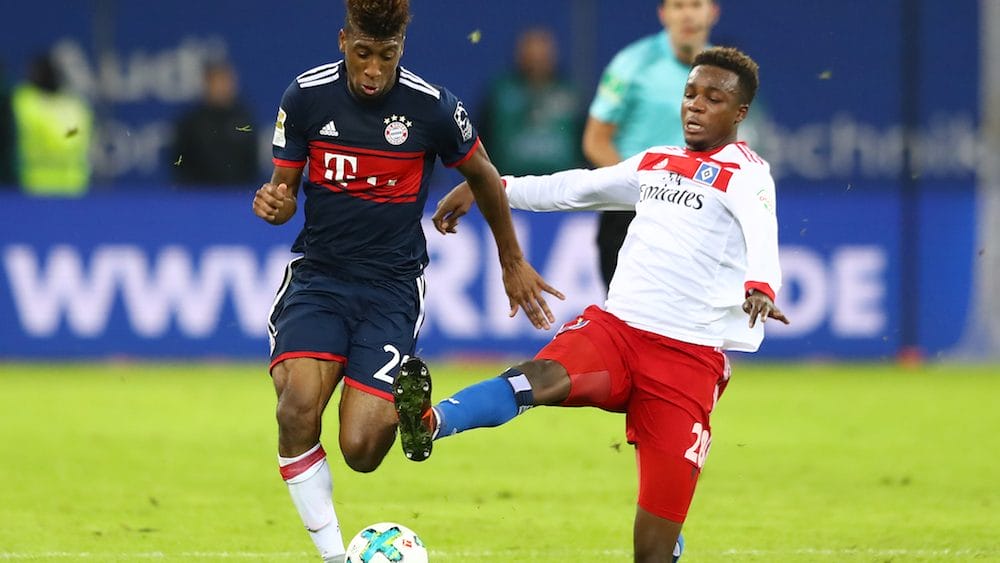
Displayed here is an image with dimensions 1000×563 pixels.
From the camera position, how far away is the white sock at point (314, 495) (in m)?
6.19

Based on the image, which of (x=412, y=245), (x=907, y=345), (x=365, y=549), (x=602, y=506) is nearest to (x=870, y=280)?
(x=907, y=345)

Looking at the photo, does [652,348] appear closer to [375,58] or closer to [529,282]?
[529,282]

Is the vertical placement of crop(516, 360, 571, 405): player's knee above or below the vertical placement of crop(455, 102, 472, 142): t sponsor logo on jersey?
below

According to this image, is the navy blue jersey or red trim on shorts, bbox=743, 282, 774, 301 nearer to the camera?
red trim on shorts, bbox=743, 282, 774, 301

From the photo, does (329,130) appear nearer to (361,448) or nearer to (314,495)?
(361,448)

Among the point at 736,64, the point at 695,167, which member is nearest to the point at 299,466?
the point at 695,167

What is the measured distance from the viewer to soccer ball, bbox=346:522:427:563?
5.79m

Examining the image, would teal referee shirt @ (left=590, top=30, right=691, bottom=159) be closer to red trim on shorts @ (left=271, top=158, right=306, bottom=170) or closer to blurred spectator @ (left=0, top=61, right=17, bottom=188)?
red trim on shorts @ (left=271, top=158, right=306, bottom=170)

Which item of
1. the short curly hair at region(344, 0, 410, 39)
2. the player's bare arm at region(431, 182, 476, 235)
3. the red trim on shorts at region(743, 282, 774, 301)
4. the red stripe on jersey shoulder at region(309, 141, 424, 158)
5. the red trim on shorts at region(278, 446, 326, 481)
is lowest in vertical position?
the red trim on shorts at region(278, 446, 326, 481)

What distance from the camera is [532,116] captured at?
14.8 metres

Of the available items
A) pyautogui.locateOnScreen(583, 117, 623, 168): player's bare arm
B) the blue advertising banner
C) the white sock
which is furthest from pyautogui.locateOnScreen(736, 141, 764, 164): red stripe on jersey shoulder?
the blue advertising banner

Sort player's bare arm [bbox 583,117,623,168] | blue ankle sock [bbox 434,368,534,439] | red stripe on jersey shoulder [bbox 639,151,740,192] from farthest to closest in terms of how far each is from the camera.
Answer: player's bare arm [bbox 583,117,623,168]
red stripe on jersey shoulder [bbox 639,151,740,192]
blue ankle sock [bbox 434,368,534,439]

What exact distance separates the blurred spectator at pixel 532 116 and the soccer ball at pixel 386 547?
343 inches

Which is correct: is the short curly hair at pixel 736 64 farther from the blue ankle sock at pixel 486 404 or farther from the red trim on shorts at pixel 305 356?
the red trim on shorts at pixel 305 356
